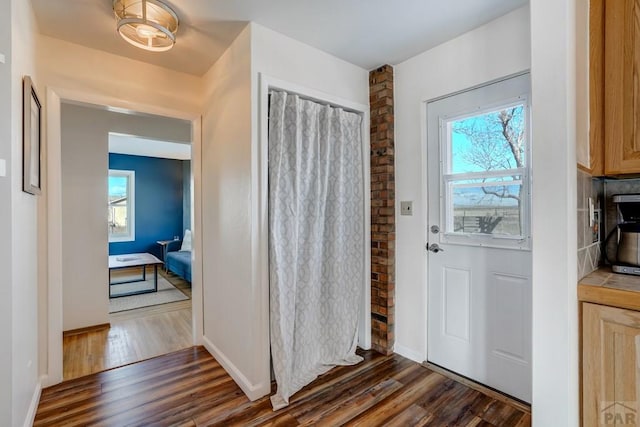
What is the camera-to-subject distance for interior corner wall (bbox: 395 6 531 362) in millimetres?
2072

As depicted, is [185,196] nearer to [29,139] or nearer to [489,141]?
[29,139]

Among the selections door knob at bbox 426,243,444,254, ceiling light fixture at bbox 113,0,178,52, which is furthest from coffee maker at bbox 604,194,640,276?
ceiling light fixture at bbox 113,0,178,52

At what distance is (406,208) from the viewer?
98.7 inches

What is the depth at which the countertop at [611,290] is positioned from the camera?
1072mm

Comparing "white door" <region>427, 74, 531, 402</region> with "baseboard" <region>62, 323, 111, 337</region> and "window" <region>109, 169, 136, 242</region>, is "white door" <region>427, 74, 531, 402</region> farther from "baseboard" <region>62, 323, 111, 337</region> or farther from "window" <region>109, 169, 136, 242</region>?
"window" <region>109, 169, 136, 242</region>

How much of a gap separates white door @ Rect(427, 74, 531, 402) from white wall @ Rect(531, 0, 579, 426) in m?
0.74

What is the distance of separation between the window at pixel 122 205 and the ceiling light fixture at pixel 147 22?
17.3 feet

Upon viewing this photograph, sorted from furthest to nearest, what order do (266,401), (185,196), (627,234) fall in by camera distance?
(185,196), (266,401), (627,234)

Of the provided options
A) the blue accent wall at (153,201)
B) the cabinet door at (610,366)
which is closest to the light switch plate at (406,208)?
the cabinet door at (610,366)

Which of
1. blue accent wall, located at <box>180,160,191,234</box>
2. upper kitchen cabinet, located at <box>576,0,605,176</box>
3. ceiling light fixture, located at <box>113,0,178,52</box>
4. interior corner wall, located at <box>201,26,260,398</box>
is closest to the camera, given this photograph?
upper kitchen cabinet, located at <box>576,0,605,176</box>

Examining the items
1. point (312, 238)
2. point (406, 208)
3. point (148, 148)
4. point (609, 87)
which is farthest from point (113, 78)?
point (148, 148)

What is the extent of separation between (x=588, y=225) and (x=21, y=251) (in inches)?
111

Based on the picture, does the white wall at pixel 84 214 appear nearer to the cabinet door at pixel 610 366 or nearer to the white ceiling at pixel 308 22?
the white ceiling at pixel 308 22

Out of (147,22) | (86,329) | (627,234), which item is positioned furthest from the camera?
(86,329)
